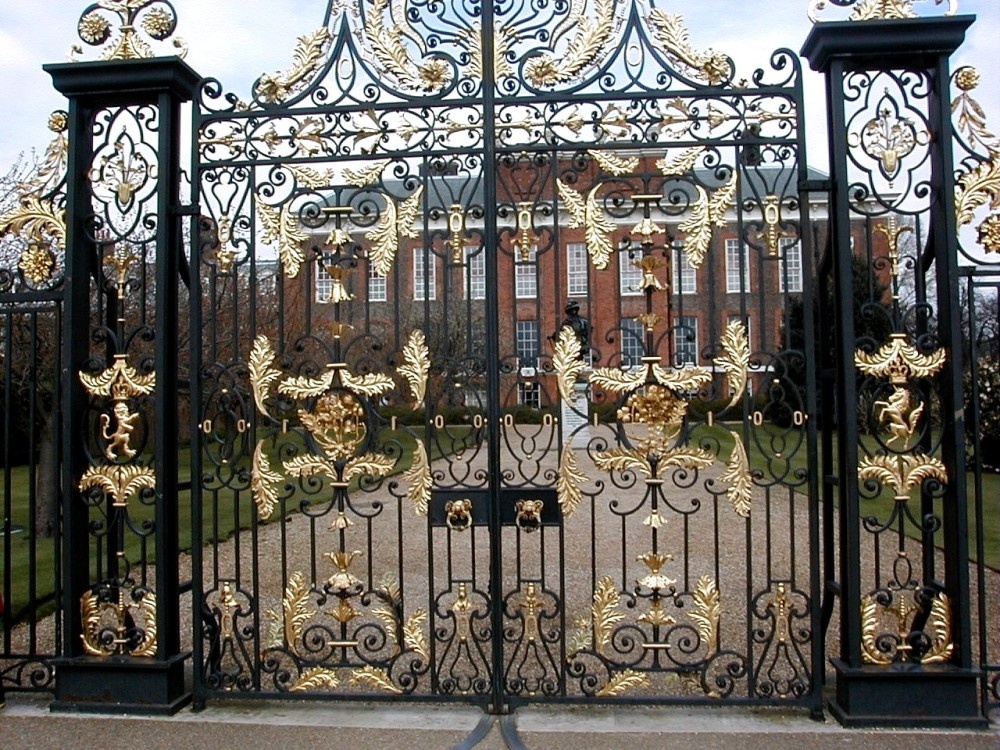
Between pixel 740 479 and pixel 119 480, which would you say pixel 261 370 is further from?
pixel 740 479

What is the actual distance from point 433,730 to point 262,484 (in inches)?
65.0

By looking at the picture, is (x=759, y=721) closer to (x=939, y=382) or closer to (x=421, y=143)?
(x=939, y=382)

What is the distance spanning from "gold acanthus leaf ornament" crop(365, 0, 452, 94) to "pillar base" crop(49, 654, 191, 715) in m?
3.51

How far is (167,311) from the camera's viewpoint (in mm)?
4926

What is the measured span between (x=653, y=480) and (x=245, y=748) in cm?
248

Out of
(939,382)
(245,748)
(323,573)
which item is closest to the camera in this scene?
(245,748)

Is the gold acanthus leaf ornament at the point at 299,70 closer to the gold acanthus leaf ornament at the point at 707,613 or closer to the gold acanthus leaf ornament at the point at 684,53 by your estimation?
the gold acanthus leaf ornament at the point at 684,53

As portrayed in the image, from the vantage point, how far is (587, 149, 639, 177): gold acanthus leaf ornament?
4.82 meters

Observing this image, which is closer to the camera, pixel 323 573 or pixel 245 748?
pixel 245 748

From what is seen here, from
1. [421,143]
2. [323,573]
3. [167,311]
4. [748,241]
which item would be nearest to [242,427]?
[167,311]

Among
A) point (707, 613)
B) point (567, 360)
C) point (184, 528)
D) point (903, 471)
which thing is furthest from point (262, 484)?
point (184, 528)

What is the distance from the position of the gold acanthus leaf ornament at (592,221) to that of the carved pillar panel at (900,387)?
1220mm

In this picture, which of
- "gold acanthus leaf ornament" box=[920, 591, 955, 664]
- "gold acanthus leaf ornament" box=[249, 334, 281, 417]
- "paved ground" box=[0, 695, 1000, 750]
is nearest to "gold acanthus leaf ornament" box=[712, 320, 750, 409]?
"gold acanthus leaf ornament" box=[920, 591, 955, 664]

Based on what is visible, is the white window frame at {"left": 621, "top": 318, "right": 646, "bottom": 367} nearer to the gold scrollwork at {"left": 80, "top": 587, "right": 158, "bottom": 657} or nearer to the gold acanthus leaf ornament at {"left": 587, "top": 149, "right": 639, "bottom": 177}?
the gold acanthus leaf ornament at {"left": 587, "top": 149, "right": 639, "bottom": 177}
